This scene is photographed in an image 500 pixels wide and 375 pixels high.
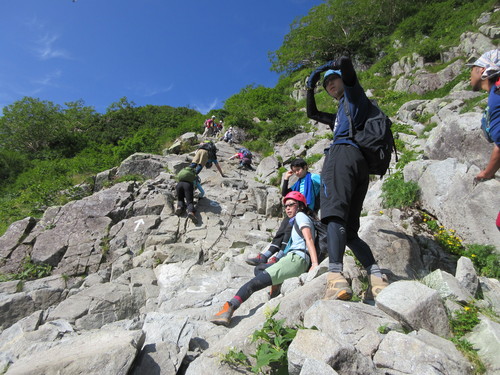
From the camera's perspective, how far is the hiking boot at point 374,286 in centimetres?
288

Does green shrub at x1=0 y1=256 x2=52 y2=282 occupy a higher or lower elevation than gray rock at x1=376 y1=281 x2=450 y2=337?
lower

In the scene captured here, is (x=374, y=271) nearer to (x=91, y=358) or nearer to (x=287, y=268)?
(x=287, y=268)

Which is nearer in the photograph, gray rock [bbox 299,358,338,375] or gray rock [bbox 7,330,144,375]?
gray rock [bbox 299,358,338,375]

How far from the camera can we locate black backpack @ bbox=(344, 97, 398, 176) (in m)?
2.88

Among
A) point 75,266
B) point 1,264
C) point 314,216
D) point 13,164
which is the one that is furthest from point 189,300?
point 13,164

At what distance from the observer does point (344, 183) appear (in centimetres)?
290

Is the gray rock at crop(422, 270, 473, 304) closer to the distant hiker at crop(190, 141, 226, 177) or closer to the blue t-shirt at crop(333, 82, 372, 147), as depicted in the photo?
the blue t-shirt at crop(333, 82, 372, 147)

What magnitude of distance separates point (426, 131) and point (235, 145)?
12.6 m

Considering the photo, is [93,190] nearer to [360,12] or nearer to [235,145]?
[235,145]

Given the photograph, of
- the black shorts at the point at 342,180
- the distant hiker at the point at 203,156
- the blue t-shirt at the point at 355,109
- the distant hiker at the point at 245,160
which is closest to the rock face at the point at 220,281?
the black shorts at the point at 342,180

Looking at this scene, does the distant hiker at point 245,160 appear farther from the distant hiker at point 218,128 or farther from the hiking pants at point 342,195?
the hiking pants at point 342,195

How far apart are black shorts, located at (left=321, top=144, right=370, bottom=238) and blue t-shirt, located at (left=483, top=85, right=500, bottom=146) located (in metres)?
1.18

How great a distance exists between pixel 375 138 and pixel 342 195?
680 millimetres

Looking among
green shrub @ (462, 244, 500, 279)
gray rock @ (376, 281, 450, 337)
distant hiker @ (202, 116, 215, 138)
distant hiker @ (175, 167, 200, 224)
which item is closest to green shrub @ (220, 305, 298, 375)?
gray rock @ (376, 281, 450, 337)
